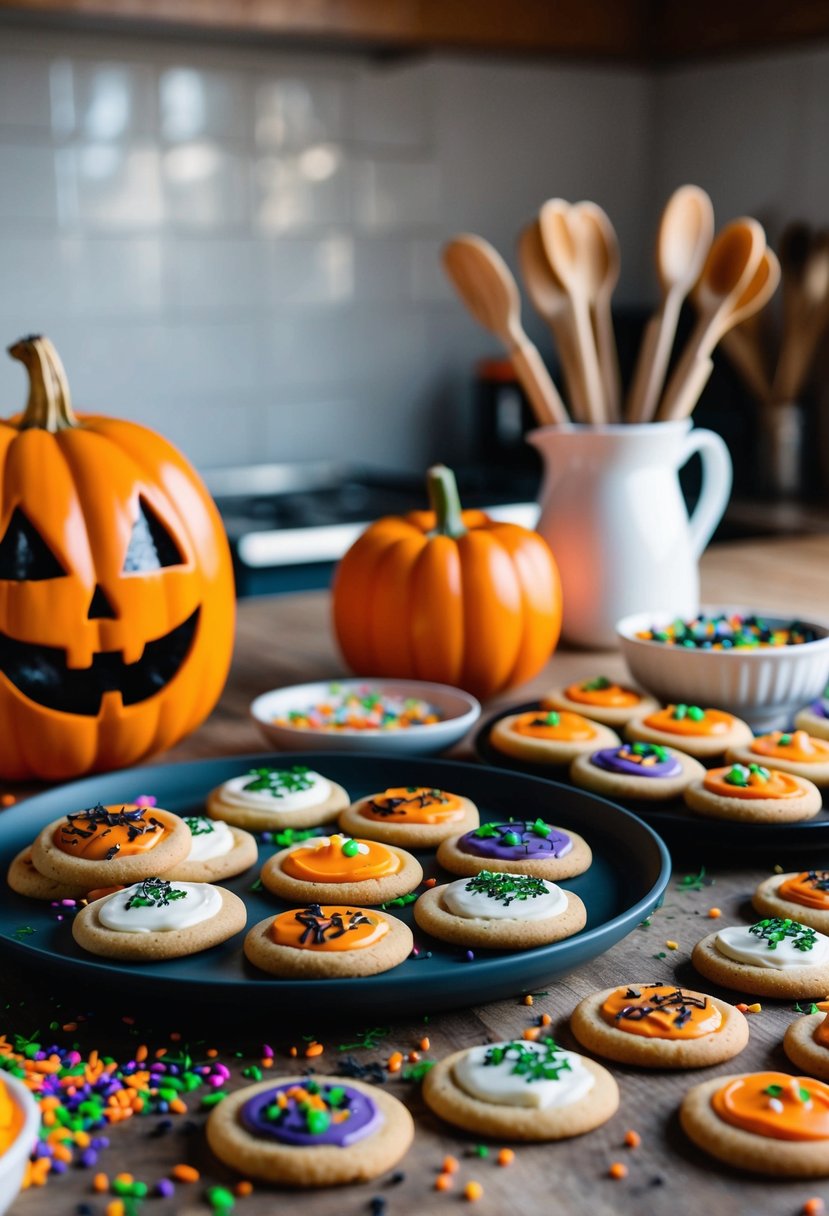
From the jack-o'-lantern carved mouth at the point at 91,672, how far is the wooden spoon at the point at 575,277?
56 cm

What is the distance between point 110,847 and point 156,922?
11cm

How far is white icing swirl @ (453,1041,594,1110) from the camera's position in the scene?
2.09ft

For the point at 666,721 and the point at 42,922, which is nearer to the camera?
the point at 42,922

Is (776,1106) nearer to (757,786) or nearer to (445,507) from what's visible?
(757,786)

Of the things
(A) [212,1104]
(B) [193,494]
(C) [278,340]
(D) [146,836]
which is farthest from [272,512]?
(A) [212,1104]

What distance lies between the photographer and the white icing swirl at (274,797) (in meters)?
1.01

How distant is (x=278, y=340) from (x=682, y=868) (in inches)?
91.9

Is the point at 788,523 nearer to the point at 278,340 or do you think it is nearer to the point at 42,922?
the point at 278,340

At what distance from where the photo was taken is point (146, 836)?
0.89m

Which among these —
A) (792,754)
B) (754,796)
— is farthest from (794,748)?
(754,796)

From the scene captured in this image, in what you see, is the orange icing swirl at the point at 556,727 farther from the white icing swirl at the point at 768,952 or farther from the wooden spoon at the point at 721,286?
the wooden spoon at the point at 721,286

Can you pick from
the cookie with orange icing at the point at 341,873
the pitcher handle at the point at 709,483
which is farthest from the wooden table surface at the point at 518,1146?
the pitcher handle at the point at 709,483

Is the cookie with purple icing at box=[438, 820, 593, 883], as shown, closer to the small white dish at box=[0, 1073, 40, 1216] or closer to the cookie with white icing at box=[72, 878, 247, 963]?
the cookie with white icing at box=[72, 878, 247, 963]

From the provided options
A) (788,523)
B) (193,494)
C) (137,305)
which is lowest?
(788,523)
